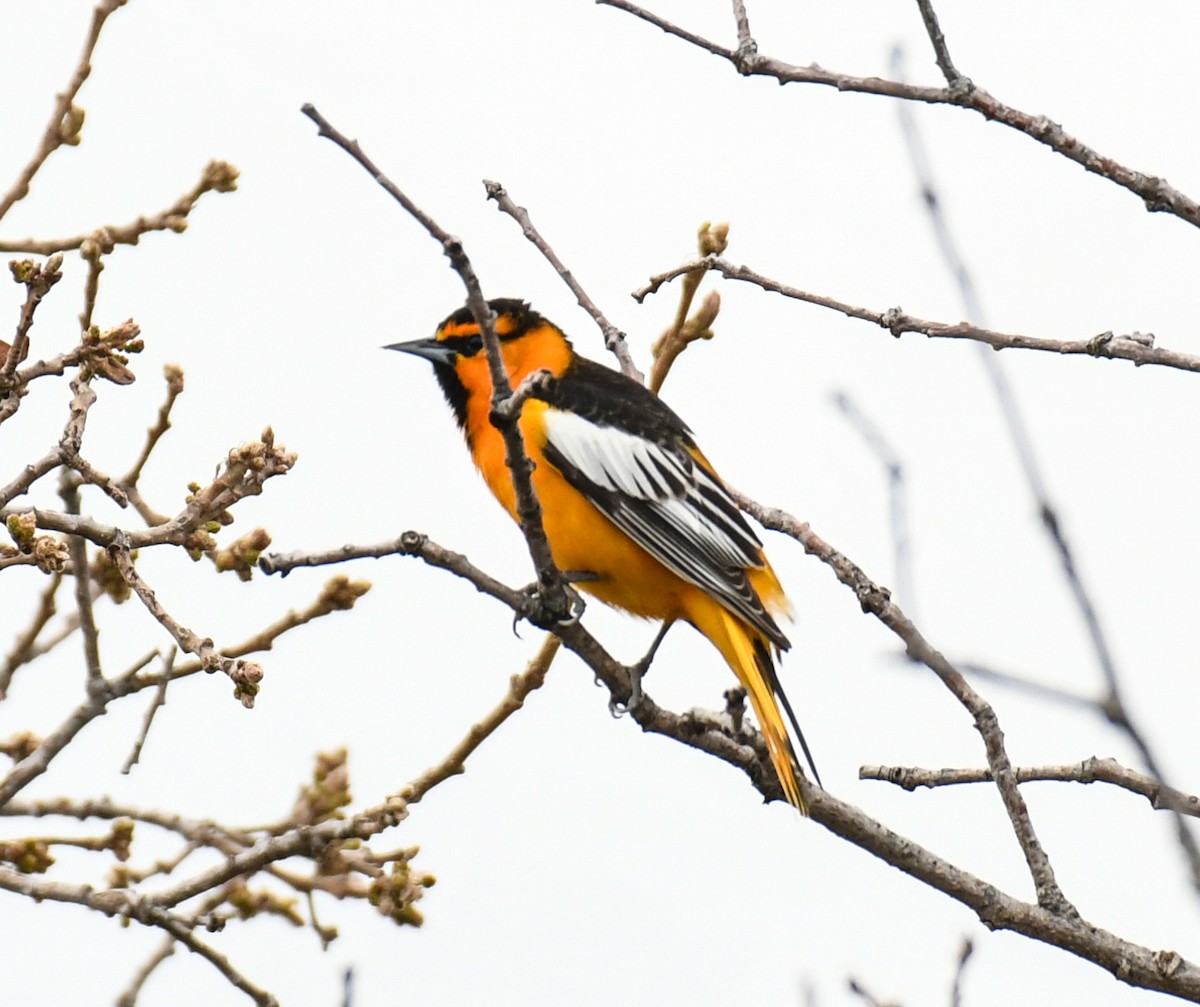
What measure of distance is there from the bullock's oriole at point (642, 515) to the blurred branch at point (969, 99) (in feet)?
4.69

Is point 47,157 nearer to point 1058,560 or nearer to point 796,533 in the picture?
point 796,533

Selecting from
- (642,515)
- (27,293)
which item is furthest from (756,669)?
(27,293)

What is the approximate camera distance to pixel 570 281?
3844 mm

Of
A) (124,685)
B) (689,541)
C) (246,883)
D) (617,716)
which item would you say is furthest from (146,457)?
(689,541)

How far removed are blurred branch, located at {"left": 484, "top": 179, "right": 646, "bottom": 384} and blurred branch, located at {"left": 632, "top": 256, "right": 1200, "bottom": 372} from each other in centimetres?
53

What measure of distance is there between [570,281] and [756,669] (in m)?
1.06

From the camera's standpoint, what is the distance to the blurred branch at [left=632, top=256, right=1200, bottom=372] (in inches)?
102

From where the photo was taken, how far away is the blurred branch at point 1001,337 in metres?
2.59

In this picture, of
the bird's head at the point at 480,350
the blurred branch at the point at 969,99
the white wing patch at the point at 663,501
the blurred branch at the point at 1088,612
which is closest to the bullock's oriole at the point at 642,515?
the white wing patch at the point at 663,501

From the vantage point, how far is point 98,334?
262 centimetres

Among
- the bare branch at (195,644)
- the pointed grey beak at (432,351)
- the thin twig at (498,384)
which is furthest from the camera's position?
the pointed grey beak at (432,351)

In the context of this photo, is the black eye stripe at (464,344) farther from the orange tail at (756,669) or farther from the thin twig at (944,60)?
the thin twig at (944,60)

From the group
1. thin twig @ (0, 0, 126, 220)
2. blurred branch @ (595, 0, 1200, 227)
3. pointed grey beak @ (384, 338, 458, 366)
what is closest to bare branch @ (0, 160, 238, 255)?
thin twig @ (0, 0, 126, 220)

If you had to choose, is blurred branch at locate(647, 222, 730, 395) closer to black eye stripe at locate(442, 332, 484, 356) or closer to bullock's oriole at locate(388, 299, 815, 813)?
bullock's oriole at locate(388, 299, 815, 813)
